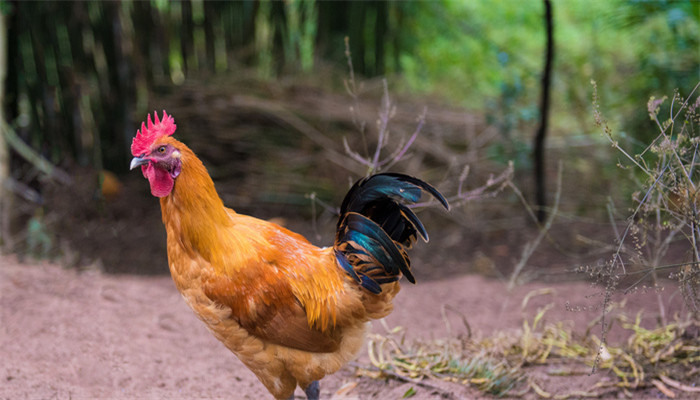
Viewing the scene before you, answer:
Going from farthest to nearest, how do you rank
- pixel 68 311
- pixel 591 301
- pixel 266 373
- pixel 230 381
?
pixel 591 301 → pixel 68 311 → pixel 230 381 → pixel 266 373

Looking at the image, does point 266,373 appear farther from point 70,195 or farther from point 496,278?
point 70,195

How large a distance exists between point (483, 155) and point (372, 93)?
1.71 meters

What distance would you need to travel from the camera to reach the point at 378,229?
2.73 m

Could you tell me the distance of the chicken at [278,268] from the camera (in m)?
2.57

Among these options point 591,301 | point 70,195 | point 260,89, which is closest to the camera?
point 591,301

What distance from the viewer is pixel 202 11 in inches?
265

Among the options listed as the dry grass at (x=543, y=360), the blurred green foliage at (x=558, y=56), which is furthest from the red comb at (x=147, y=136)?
the blurred green foliage at (x=558, y=56)


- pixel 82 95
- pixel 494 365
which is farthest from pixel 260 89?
pixel 494 365

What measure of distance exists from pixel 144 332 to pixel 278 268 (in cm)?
169

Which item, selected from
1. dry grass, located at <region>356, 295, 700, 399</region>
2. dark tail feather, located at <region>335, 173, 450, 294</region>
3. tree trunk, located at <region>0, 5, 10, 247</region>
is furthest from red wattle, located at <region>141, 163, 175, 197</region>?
tree trunk, located at <region>0, 5, 10, 247</region>

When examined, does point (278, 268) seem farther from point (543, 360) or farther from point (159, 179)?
point (543, 360)

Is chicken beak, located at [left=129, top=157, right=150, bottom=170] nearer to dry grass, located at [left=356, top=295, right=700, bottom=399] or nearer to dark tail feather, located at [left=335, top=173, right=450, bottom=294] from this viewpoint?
dark tail feather, located at [left=335, top=173, right=450, bottom=294]

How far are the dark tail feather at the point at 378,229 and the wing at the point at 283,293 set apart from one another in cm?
13

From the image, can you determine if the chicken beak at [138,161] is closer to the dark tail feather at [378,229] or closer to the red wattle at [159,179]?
the red wattle at [159,179]
